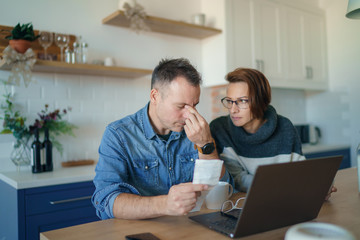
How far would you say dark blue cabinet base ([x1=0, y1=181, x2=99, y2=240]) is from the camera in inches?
76.4

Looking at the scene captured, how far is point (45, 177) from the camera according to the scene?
209cm

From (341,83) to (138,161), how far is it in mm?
3686

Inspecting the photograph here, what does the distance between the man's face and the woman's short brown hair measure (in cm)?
56

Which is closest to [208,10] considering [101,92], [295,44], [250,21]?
[250,21]

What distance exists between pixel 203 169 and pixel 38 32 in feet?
7.09

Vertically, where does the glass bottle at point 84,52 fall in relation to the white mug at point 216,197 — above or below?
above

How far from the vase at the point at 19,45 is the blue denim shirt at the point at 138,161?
1.25 metres

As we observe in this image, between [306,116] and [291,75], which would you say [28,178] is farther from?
[306,116]

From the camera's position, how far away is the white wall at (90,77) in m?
2.53

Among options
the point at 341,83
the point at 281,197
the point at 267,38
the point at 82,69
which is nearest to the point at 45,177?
the point at 82,69

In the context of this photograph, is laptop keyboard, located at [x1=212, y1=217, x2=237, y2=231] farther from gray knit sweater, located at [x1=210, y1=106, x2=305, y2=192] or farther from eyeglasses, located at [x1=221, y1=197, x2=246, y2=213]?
gray knit sweater, located at [x1=210, y1=106, x2=305, y2=192]

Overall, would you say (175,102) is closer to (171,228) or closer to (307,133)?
(171,228)

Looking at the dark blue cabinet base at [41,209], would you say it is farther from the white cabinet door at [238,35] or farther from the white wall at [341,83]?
the white wall at [341,83]

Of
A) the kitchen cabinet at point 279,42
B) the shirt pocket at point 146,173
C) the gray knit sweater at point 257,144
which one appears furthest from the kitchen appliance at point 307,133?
the shirt pocket at point 146,173
